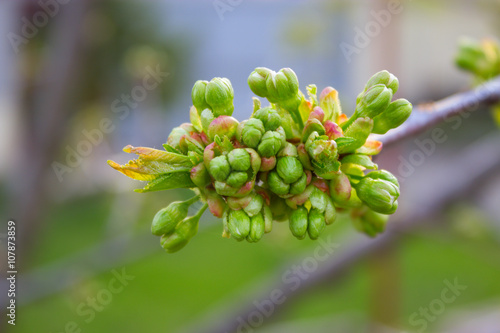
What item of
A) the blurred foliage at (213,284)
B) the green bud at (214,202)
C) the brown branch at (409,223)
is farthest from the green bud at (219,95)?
the blurred foliage at (213,284)

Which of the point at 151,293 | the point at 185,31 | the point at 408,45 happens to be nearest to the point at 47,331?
the point at 151,293

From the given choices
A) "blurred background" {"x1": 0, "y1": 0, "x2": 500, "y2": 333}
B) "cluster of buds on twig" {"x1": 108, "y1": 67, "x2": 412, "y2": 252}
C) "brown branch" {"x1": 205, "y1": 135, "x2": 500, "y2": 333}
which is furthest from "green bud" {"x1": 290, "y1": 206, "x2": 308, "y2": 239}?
"brown branch" {"x1": 205, "y1": 135, "x2": 500, "y2": 333}

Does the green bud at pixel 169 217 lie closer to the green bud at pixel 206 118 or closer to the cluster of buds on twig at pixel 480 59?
the green bud at pixel 206 118

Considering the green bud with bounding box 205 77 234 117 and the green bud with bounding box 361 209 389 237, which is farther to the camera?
the green bud with bounding box 361 209 389 237

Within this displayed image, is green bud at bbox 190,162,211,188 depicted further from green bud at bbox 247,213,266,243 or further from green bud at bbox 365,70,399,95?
green bud at bbox 365,70,399,95

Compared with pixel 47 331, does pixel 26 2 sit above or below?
above

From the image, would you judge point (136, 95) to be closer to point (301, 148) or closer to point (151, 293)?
point (151, 293)
